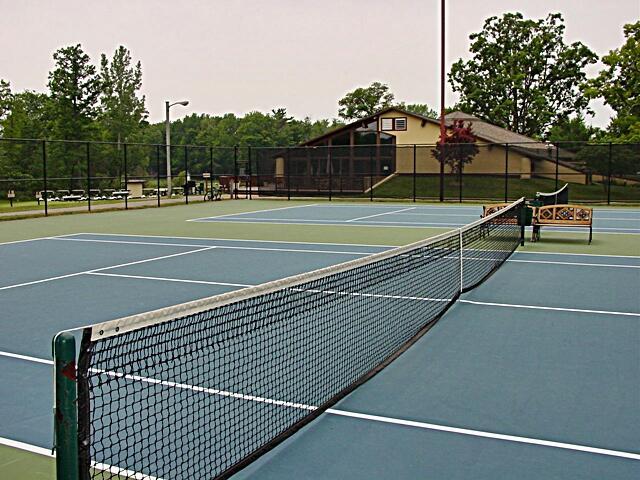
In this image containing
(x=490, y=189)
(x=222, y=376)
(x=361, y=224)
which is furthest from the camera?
(x=490, y=189)

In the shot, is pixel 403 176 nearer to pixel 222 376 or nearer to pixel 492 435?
pixel 222 376

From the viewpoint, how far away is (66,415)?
288 cm

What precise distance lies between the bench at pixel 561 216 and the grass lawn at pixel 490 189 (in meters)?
16.3

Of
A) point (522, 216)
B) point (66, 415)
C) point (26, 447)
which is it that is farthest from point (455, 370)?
point (522, 216)

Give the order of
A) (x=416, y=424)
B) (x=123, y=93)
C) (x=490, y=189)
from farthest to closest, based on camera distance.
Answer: (x=123, y=93) → (x=490, y=189) → (x=416, y=424)

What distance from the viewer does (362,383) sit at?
569 centimetres

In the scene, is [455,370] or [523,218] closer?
[455,370]

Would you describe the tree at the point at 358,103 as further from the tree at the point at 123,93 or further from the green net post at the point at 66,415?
the green net post at the point at 66,415

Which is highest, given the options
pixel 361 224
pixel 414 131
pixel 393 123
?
pixel 393 123

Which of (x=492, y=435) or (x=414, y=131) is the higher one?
(x=414, y=131)

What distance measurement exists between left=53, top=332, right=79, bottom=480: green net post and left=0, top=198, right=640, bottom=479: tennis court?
1247mm

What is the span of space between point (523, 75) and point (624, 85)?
45.3 ft

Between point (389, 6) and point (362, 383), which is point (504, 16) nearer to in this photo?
point (389, 6)

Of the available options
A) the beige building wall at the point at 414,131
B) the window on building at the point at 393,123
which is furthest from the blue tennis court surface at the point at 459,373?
the window on building at the point at 393,123
